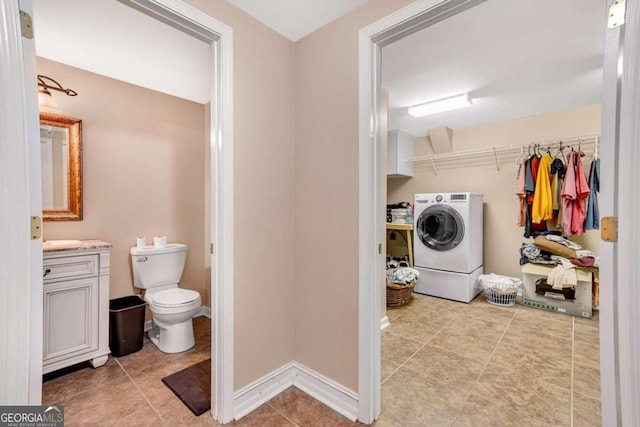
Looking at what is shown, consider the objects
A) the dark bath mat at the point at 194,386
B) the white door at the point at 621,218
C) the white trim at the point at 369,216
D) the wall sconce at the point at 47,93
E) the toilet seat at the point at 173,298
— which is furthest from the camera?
the toilet seat at the point at 173,298

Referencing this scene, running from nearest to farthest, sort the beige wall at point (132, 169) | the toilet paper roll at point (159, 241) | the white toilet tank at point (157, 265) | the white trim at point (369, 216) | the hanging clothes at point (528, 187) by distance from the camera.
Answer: the white trim at point (369, 216)
the beige wall at point (132, 169)
the white toilet tank at point (157, 265)
the toilet paper roll at point (159, 241)
the hanging clothes at point (528, 187)

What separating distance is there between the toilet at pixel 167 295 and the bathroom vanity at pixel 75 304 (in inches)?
13.5

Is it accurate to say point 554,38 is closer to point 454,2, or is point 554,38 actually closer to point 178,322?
point 454,2

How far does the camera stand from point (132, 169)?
254cm

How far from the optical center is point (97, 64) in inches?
86.7

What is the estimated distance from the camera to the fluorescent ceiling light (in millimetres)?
3002

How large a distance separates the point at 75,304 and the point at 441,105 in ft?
12.3

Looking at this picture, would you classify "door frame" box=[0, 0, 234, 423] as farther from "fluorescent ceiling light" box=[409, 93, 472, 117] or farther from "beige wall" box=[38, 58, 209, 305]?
"fluorescent ceiling light" box=[409, 93, 472, 117]

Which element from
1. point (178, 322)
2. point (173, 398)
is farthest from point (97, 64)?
point (173, 398)

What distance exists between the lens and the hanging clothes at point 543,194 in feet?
10.4

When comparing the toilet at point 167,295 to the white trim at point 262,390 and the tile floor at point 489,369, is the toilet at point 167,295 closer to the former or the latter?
the white trim at point 262,390

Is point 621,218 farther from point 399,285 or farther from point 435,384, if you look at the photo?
point 399,285

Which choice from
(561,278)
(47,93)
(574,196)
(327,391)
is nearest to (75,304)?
(47,93)

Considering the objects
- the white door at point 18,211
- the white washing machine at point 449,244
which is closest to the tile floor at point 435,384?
the white washing machine at point 449,244
